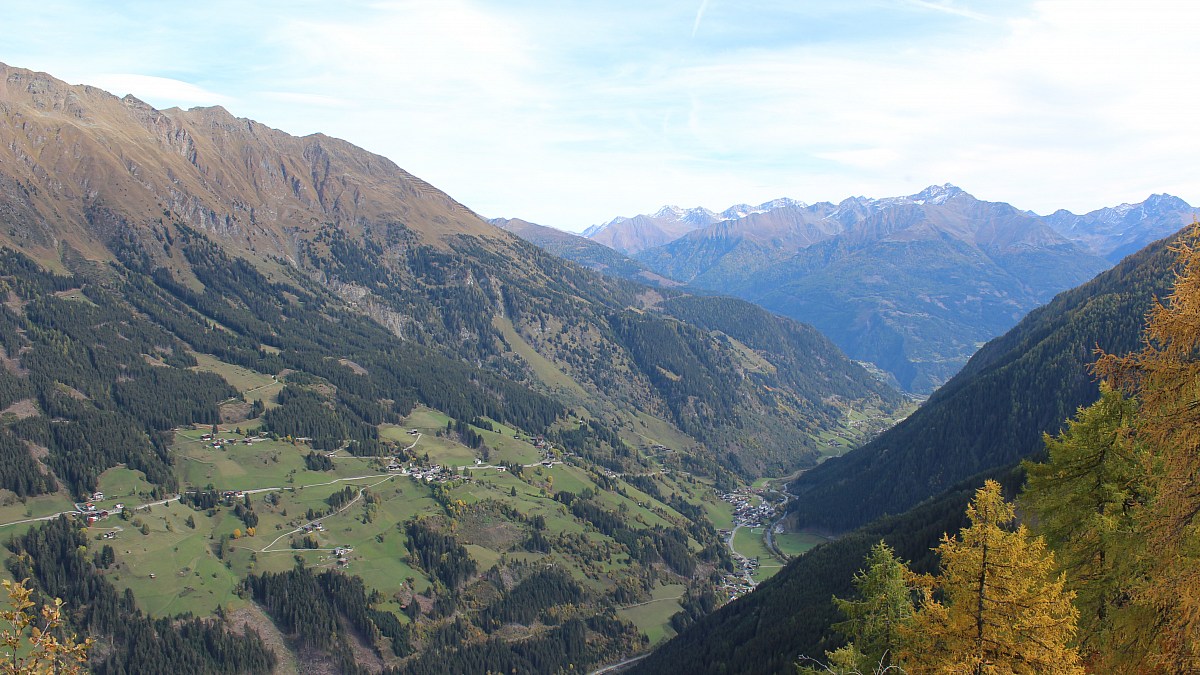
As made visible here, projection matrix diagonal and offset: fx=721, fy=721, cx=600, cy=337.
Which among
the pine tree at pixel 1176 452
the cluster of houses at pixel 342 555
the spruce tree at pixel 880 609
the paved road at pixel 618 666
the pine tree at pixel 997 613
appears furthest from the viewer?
the cluster of houses at pixel 342 555

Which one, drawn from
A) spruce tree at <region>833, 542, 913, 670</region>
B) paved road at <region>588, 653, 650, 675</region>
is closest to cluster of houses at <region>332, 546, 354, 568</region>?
paved road at <region>588, 653, 650, 675</region>

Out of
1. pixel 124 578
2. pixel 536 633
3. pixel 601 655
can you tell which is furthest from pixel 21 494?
pixel 601 655

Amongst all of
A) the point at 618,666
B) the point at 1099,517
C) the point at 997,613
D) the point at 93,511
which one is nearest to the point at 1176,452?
the point at 997,613

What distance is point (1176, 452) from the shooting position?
2170cm

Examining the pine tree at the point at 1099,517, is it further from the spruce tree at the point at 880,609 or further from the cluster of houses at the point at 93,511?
the cluster of houses at the point at 93,511

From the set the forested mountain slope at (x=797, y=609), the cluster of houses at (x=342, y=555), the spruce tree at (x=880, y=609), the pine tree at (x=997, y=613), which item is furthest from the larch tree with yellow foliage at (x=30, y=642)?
the cluster of houses at (x=342, y=555)

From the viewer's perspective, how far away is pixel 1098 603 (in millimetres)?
31828

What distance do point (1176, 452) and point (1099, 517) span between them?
1258 cm

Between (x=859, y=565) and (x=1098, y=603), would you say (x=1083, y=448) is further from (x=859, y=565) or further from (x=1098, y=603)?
(x=859, y=565)

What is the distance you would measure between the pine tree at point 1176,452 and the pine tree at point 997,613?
2.85m

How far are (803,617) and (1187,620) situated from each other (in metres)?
116

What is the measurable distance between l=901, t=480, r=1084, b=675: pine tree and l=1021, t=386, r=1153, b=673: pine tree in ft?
13.1

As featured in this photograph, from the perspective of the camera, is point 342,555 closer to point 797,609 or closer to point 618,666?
point 618,666

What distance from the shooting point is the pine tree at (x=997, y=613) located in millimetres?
24203
